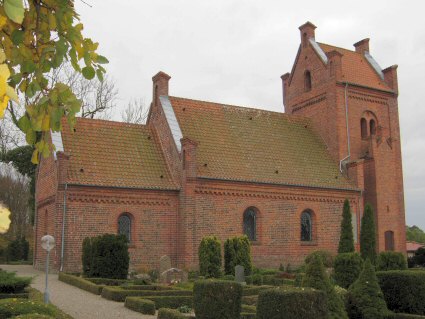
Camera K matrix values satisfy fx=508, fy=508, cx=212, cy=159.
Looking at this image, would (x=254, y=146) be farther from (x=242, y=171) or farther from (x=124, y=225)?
(x=124, y=225)

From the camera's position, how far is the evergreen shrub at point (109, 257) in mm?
18969

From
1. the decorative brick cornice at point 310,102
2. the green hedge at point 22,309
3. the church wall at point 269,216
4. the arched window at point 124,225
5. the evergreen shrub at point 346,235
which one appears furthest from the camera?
the decorative brick cornice at point 310,102

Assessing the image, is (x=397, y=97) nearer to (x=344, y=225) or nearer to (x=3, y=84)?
(x=344, y=225)

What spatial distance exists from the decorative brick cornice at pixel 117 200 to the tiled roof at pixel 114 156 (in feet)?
1.82

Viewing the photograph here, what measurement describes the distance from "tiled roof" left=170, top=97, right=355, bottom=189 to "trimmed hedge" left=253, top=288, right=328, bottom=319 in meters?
14.4

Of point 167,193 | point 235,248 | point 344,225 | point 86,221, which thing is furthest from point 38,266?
point 344,225

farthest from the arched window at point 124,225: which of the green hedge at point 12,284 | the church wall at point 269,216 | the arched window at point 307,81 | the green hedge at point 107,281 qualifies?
the arched window at point 307,81

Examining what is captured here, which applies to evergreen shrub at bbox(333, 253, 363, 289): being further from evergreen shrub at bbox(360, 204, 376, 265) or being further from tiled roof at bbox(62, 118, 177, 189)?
tiled roof at bbox(62, 118, 177, 189)

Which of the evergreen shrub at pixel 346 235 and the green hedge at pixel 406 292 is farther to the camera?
the evergreen shrub at pixel 346 235

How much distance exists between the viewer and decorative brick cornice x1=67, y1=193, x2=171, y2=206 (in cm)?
2203

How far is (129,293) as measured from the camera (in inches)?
608

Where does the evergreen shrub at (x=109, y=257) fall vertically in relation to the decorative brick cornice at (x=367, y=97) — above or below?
below

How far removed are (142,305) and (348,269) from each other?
21.2 feet

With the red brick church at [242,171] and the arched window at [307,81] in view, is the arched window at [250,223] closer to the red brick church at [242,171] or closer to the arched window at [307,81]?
the red brick church at [242,171]
